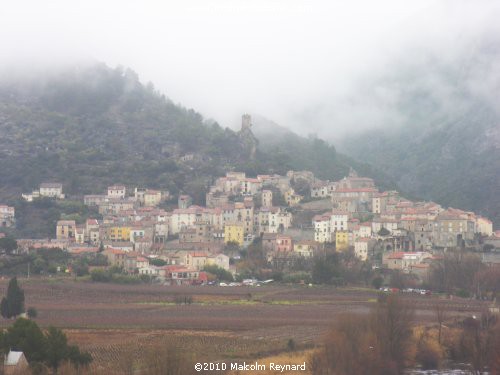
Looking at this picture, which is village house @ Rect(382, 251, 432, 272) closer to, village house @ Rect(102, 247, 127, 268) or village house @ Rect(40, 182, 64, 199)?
village house @ Rect(102, 247, 127, 268)

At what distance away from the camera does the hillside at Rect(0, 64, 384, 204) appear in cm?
11619

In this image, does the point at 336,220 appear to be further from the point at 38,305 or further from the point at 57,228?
the point at 38,305

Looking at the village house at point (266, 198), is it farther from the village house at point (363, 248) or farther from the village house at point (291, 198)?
the village house at point (363, 248)

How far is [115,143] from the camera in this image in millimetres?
126188

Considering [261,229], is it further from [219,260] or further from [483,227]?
[483,227]

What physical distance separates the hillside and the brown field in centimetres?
3549

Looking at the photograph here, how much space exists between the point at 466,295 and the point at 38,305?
94.6ft

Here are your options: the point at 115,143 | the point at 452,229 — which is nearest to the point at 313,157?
the point at 115,143

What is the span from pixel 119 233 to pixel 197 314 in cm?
3240

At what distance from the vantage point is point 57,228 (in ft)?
320

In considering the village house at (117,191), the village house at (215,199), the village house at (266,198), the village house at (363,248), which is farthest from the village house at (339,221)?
the village house at (117,191)

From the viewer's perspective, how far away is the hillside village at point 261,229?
294ft

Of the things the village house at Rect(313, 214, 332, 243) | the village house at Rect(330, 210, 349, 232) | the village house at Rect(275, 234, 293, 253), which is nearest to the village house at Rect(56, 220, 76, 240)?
the village house at Rect(275, 234, 293, 253)

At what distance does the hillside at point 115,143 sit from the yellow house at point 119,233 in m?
15.5
